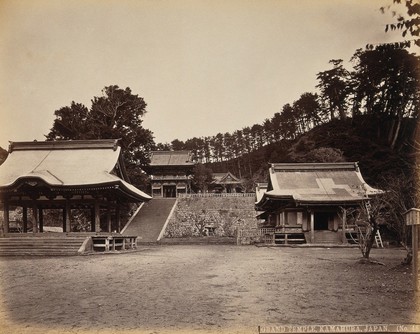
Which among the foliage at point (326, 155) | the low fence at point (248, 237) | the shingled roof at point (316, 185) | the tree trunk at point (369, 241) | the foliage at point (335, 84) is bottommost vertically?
the low fence at point (248, 237)

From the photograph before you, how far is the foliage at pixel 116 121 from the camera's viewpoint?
35.5 m

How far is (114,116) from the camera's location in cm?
3662

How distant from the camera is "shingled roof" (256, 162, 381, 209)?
2173 cm

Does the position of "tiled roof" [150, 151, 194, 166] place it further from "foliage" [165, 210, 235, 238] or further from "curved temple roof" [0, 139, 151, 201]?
"curved temple roof" [0, 139, 151, 201]

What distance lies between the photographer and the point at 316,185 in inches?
954

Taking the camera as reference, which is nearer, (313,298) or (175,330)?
(175,330)

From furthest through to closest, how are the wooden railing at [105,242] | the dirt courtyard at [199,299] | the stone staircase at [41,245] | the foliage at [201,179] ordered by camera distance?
the foliage at [201,179] → the wooden railing at [105,242] → the stone staircase at [41,245] → the dirt courtyard at [199,299]

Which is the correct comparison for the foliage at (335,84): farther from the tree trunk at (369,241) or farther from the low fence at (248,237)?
the tree trunk at (369,241)

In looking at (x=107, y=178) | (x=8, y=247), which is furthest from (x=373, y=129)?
(x=8, y=247)

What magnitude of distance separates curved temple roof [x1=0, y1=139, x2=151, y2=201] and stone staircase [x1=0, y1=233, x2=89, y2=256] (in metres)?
2.50

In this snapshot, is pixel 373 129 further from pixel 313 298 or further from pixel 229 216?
pixel 313 298

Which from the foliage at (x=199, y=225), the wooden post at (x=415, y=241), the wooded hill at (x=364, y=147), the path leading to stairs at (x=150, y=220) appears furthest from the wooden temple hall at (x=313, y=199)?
the wooden post at (x=415, y=241)

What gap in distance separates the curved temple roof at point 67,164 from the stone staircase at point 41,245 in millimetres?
2498

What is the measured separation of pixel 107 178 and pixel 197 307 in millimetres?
13742
